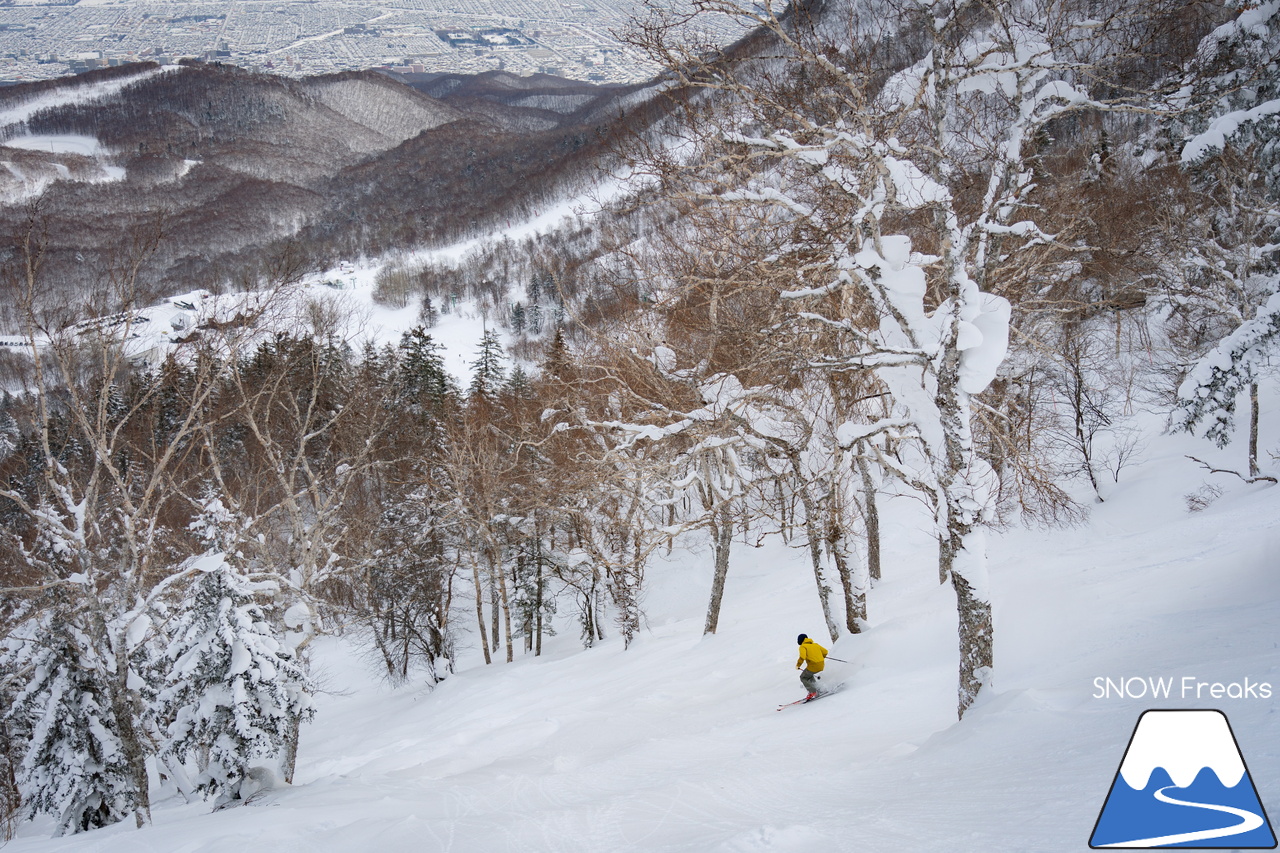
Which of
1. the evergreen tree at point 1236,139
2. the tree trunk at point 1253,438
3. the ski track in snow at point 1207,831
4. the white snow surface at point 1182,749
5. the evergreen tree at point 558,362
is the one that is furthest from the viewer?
the evergreen tree at point 558,362

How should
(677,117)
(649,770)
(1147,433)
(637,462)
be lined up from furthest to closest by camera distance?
(1147,433)
(637,462)
(649,770)
(677,117)

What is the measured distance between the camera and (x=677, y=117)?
Result: 247 inches

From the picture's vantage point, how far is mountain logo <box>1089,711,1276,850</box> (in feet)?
10.1

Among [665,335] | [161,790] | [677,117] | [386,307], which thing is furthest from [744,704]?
[386,307]

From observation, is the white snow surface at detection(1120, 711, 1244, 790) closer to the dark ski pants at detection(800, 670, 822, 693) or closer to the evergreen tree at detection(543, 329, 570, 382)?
the dark ski pants at detection(800, 670, 822, 693)

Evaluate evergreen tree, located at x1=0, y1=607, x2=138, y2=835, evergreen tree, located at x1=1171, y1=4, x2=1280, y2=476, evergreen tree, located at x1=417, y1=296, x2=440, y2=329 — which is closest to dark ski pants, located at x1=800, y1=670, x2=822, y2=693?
evergreen tree, located at x1=1171, y1=4, x2=1280, y2=476

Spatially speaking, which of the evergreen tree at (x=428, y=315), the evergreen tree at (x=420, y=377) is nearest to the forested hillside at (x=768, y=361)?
the evergreen tree at (x=420, y=377)

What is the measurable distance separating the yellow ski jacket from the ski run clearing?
0.46m

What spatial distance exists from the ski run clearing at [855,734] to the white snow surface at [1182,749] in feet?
0.48

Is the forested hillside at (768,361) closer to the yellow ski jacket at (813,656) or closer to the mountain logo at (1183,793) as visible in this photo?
the yellow ski jacket at (813,656)

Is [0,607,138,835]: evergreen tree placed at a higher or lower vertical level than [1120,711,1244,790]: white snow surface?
lower

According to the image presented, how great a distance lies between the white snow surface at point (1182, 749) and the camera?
343cm

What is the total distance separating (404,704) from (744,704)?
14.4 meters

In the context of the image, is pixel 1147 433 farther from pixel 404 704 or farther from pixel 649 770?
pixel 404 704
